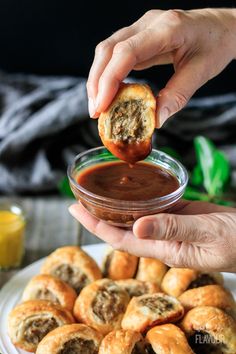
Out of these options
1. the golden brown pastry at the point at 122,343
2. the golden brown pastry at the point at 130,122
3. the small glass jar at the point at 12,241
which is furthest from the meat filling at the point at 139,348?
the small glass jar at the point at 12,241

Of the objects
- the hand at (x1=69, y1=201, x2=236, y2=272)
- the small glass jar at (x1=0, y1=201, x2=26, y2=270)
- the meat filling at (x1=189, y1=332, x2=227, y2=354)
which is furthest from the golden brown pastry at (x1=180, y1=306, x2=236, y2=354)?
the small glass jar at (x1=0, y1=201, x2=26, y2=270)

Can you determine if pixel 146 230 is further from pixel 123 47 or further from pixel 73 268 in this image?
pixel 73 268

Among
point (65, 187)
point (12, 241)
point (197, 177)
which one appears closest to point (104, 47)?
point (12, 241)

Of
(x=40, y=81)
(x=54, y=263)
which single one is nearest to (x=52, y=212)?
(x=54, y=263)

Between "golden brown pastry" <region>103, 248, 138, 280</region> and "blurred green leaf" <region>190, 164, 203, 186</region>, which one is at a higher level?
"golden brown pastry" <region>103, 248, 138, 280</region>

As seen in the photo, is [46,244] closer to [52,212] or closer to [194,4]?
[52,212]

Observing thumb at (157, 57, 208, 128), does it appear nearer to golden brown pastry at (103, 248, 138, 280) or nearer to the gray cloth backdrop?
golden brown pastry at (103, 248, 138, 280)
